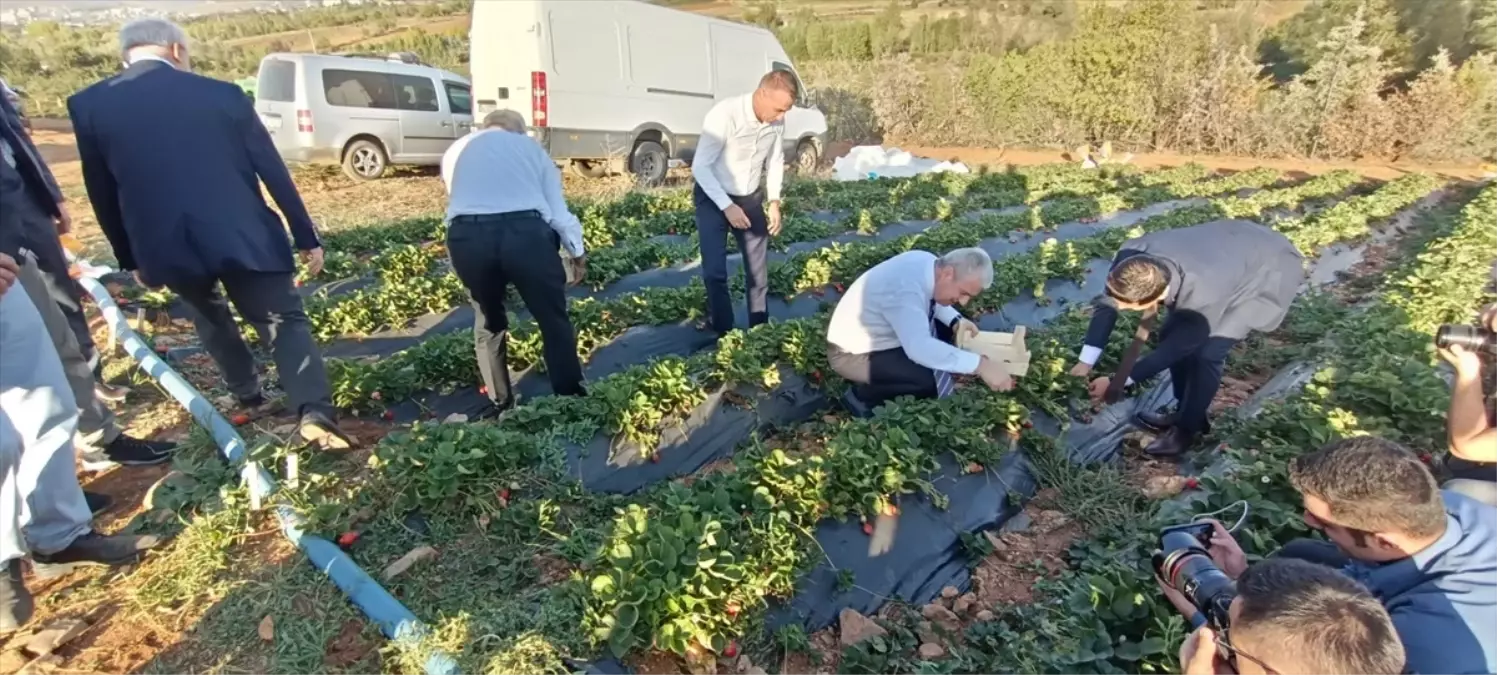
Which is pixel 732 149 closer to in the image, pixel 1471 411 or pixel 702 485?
pixel 702 485

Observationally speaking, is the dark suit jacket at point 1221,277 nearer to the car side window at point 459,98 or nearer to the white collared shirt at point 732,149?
the white collared shirt at point 732,149

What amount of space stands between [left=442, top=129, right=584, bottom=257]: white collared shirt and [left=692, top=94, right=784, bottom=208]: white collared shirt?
59.5 inches

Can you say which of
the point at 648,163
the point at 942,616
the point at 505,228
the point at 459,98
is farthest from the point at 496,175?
the point at 459,98

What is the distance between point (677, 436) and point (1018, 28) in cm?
3962

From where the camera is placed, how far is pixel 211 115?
132 inches

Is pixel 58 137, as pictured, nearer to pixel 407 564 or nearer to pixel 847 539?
pixel 407 564

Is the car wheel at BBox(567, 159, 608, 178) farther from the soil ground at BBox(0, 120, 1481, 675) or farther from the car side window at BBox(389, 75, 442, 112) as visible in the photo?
the soil ground at BBox(0, 120, 1481, 675)

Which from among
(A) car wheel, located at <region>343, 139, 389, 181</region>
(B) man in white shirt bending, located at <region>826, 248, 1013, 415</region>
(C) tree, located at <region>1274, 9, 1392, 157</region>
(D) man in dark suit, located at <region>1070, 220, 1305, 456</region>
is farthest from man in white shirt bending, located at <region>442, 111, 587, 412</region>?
(C) tree, located at <region>1274, 9, 1392, 157</region>

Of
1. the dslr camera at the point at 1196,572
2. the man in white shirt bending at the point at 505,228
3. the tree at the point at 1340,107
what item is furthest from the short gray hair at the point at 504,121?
the tree at the point at 1340,107

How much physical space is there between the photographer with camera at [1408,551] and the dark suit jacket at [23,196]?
18.2 feet

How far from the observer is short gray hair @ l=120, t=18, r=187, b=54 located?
3.29 m

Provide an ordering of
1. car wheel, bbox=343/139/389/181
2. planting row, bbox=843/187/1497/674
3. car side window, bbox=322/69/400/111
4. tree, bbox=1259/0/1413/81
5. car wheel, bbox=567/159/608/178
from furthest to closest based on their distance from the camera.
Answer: tree, bbox=1259/0/1413/81 < car wheel, bbox=567/159/608/178 < car wheel, bbox=343/139/389/181 < car side window, bbox=322/69/400/111 < planting row, bbox=843/187/1497/674

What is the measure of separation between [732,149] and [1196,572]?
411cm

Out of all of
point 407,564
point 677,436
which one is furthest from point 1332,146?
point 407,564
